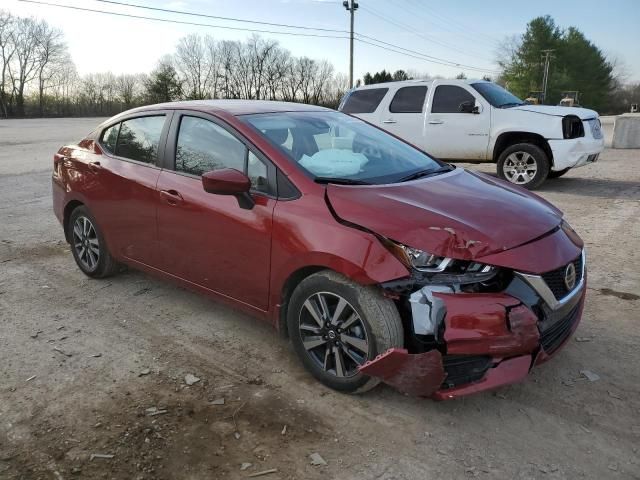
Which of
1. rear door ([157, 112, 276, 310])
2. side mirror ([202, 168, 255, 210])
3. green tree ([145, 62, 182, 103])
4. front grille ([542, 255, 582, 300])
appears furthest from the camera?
green tree ([145, 62, 182, 103])

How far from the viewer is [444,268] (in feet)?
8.77

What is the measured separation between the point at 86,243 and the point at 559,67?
86.7 meters

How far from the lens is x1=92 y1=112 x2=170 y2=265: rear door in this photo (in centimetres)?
405

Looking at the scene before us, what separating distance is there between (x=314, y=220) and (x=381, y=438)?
1.19 meters

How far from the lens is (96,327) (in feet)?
13.1

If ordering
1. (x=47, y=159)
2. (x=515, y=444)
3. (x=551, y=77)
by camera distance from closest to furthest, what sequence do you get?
(x=515, y=444) → (x=47, y=159) → (x=551, y=77)

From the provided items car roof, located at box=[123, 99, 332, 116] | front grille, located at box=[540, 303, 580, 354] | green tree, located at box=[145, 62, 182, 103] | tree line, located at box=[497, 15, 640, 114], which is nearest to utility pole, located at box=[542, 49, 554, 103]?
tree line, located at box=[497, 15, 640, 114]

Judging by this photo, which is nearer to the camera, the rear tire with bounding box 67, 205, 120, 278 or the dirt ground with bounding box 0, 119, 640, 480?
the dirt ground with bounding box 0, 119, 640, 480

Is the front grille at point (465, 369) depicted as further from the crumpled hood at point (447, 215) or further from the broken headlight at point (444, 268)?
the crumpled hood at point (447, 215)

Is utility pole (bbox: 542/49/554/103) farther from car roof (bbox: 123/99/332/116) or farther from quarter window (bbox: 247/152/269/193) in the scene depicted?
quarter window (bbox: 247/152/269/193)

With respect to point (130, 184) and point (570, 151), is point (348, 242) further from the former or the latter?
point (570, 151)

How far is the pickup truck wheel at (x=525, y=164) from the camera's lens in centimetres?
921

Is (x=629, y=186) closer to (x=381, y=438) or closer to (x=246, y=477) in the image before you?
(x=381, y=438)

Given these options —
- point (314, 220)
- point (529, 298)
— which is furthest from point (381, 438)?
point (314, 220)
